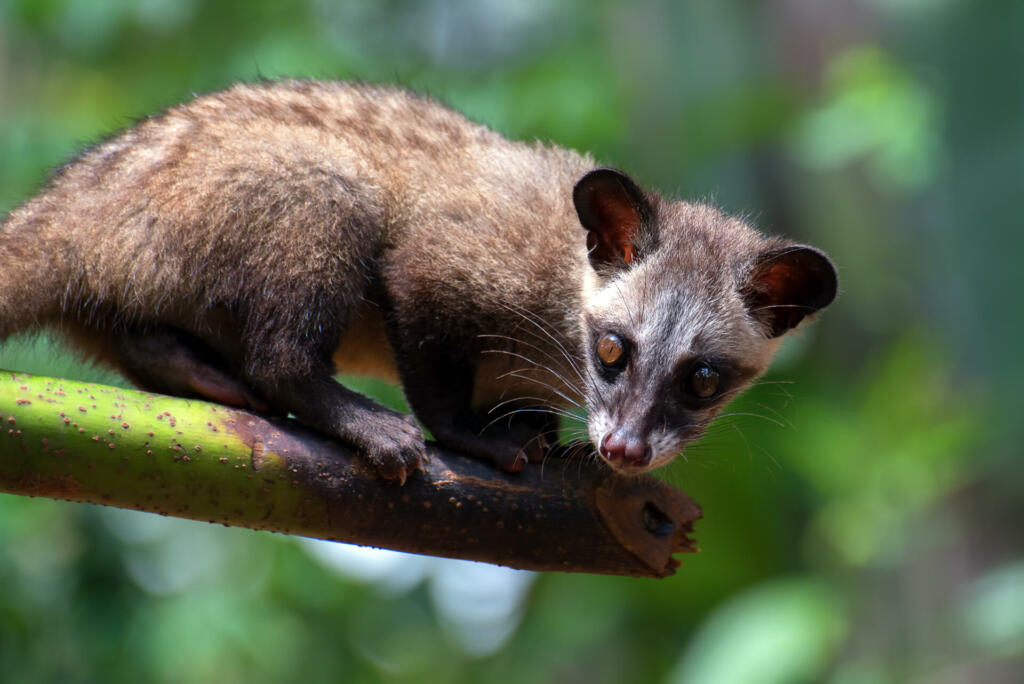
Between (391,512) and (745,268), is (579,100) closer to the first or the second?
(745,268)

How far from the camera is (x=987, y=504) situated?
793cm

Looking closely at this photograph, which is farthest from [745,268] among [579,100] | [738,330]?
[579,100]

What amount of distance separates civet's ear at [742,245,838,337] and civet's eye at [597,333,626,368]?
1.88ft

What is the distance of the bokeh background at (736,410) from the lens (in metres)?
6.69

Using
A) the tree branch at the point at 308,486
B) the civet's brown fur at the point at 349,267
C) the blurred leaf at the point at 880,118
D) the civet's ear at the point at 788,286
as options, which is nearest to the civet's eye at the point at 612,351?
the civet's brown fur at the point at 349,267

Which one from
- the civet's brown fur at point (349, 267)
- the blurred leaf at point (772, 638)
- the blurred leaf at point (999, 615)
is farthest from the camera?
the blurred leaf at point (772, 638)

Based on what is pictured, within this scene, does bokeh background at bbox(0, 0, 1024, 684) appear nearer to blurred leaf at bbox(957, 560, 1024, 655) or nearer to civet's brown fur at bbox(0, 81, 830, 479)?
blurred leaf at bbox(957, 560, 1024, 655)

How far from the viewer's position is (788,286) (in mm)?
4031

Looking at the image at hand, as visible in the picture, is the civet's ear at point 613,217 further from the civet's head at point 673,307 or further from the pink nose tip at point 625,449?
the pink nose tip at point 625,449

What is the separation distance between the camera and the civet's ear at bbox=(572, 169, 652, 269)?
3914mm

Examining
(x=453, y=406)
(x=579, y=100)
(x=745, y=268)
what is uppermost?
(x=579, y=100)

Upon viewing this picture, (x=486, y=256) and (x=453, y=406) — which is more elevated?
(x=486, y=256)

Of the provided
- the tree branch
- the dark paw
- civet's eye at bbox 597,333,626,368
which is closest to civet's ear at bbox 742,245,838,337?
civet's eye at bbox 597,333,626,368

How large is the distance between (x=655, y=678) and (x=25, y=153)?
6.96m
